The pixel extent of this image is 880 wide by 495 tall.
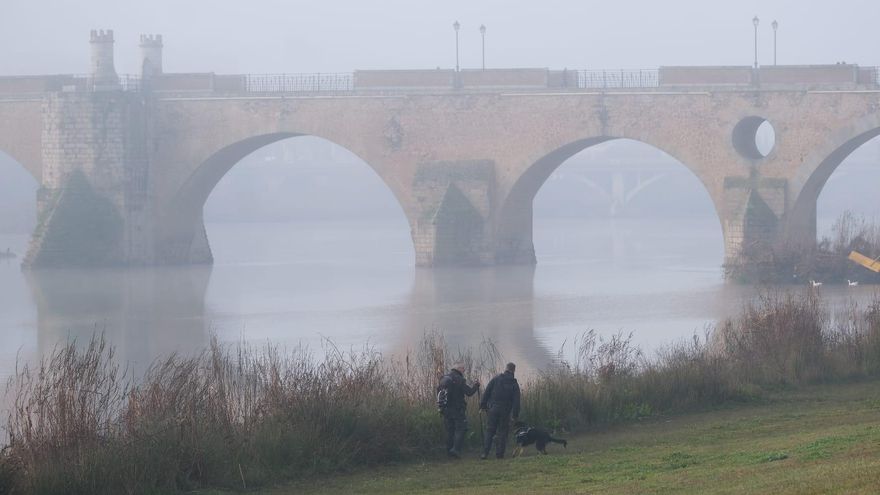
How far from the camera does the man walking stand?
1182cm

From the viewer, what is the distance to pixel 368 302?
1086 inches

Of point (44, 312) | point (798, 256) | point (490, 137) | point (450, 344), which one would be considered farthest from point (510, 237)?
point (450, 344)

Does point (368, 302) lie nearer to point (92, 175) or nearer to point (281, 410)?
point (92, 175)

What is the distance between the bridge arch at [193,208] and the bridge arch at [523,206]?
3.32 metres

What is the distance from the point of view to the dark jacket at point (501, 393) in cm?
1182

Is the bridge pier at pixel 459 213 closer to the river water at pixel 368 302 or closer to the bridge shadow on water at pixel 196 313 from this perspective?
the bridge shadow on water at pixel 196 313

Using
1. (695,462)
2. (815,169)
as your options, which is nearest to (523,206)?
(815,169)

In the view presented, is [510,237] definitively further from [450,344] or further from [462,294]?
[450,344]

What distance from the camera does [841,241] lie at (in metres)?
28.5

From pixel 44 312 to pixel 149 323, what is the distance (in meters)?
2.96

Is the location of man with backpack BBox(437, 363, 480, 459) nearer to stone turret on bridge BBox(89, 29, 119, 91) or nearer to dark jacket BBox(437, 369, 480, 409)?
dark jacket BBox(437, 369, 480, 409)

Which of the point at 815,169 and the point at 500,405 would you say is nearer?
the point at 500,405

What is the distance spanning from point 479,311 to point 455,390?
13.3 m

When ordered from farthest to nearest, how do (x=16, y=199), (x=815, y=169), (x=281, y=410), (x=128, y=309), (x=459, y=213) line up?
(x=16, y=199) < (x=459, y=213) < (x=815, y=169) < (x=128, y=309) < (x=281, y=410)
